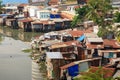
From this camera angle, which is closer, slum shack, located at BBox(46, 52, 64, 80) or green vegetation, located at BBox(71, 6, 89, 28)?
slum shack, located at BBox(46, 52, 64, 80)

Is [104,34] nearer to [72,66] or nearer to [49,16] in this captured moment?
[72,66]

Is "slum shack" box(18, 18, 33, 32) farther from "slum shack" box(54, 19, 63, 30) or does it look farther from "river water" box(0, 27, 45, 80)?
"slum shack" box(54, 19, 63, 30)

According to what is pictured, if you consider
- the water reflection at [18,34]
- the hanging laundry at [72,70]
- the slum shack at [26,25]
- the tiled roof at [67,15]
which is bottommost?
the water reflection at [18,34]

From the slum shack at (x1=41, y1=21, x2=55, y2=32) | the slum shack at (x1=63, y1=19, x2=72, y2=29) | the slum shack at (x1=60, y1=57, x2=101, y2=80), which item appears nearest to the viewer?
the slum shack at (x1=60, y1=57, x2=101, y2=80)

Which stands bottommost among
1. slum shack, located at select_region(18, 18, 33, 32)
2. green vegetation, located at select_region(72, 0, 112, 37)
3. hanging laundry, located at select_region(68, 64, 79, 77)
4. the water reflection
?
the water reflection

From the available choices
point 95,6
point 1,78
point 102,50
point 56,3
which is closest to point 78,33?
point 95,6

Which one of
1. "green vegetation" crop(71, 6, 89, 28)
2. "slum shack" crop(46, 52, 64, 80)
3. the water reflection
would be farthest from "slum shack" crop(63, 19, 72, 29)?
"slum shack" crop(46, 52, 64, 80)

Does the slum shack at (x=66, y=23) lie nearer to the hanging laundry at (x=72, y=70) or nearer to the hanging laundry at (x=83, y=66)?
the hanging laundry at (x=83, y=66)

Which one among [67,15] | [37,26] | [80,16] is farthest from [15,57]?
[67,15]

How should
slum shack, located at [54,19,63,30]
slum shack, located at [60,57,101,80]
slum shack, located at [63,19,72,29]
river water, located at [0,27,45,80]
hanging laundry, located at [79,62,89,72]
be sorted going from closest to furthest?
1. slum shack, located at [60,57,101,80]
2. hanging laundry, located at [79,62,89,72]
3. river water, located at [0,27,45,80]
4. slum shack, located at [54,19,63,30]
5. slum shack, located at [63,19,72,29]

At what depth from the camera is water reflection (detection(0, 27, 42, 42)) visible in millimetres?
33062

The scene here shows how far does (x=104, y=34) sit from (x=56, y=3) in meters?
27.4

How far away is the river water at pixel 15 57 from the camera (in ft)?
64.5

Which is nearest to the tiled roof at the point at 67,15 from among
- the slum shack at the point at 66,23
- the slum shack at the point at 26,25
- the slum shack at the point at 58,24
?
the slum shack at the point at 66,23
